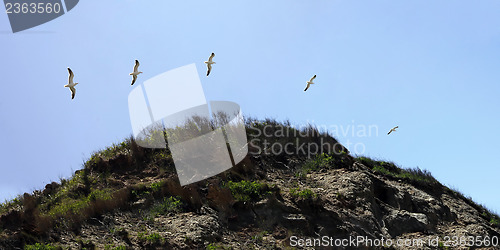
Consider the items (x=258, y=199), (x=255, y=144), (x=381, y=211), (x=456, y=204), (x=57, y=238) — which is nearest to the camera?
(x=57, y=238)

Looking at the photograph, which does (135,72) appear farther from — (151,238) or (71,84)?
(151,238)

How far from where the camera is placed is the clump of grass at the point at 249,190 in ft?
46.3

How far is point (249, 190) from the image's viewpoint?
46.7 feet

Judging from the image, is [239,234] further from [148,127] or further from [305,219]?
[148,127]

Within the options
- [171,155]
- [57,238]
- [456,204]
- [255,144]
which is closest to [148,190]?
[171,155]

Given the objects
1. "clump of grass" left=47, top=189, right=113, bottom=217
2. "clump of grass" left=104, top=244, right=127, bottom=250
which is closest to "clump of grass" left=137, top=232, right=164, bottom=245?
"clump of grass" left=104, top=244, right=127, bottom=250

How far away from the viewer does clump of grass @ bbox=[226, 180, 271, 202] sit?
14.1 metres

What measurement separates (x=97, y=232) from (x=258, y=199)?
4.84 metres

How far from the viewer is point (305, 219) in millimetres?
13648

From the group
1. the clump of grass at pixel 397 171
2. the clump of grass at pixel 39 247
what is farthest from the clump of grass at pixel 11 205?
the clump of grass at pixel 397 171

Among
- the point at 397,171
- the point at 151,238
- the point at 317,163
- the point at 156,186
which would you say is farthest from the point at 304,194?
the point at 397,171

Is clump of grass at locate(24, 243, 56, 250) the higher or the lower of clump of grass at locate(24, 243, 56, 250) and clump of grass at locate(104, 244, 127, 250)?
the higher

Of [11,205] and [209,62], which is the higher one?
[209,62]

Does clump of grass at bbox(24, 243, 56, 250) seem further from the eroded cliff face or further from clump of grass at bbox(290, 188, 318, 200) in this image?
clump of grass at bbox(290, 188, 318, 200)
